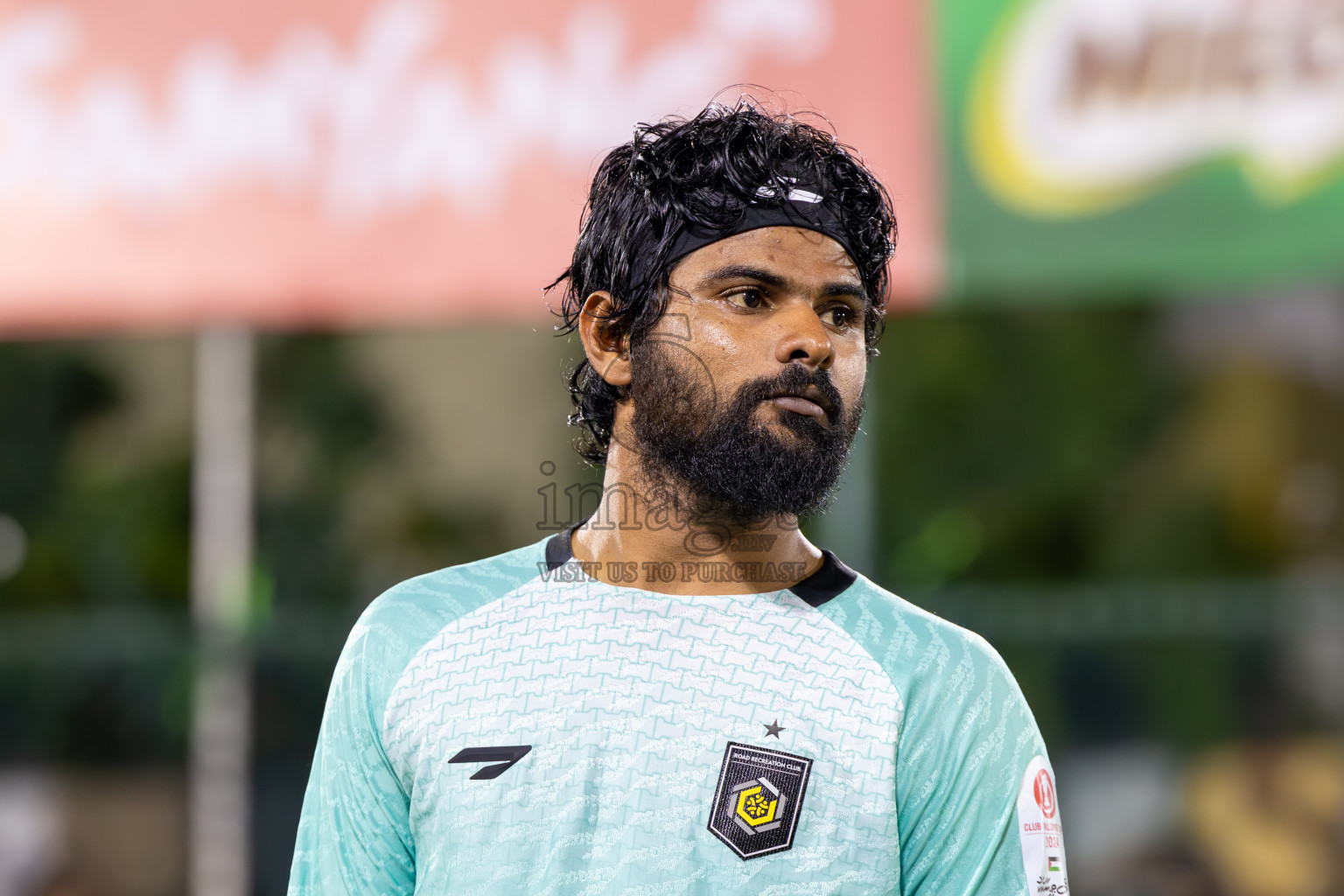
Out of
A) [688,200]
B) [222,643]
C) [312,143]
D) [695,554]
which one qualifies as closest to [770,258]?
[688,200]

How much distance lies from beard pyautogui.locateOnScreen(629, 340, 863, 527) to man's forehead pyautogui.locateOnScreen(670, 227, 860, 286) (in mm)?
119

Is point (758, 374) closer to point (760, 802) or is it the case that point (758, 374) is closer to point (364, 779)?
point (760, 802)

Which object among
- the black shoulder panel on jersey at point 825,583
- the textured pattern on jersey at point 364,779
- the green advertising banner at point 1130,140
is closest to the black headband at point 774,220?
the black shoulder panel on jersey at point 825,583

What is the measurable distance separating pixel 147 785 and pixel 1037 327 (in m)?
5.28

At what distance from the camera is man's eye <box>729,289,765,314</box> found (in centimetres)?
214

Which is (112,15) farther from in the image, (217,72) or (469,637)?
(469,637)

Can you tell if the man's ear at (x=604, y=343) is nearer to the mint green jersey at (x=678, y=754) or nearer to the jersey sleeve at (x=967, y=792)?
the mint green jersey at (x=678, y=754)

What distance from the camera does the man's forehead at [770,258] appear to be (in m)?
2.14

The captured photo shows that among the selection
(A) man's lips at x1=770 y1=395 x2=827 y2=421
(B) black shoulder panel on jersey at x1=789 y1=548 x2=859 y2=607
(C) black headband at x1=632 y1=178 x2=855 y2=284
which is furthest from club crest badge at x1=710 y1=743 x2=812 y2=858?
(C) black headband at x1=632 y1=178 x2=855 y2=284

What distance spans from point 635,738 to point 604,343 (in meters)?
0.64

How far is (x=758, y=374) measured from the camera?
2.12m

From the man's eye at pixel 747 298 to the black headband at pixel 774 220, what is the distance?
90mm

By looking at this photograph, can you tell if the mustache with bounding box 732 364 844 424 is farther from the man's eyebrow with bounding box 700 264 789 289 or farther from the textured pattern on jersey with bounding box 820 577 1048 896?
the textured pattern on jersey with bounding box 820 577 1048 896

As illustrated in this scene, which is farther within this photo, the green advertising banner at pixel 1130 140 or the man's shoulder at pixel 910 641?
the green advertising banner at pixel 1130 140
